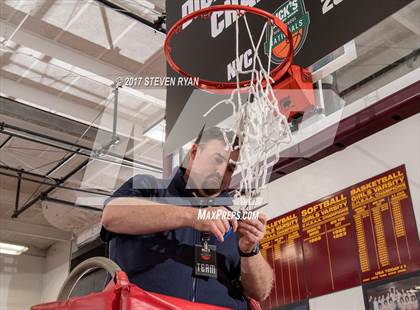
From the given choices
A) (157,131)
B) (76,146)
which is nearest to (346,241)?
(157,131)

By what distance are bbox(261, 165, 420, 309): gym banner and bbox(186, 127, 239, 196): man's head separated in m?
1.01

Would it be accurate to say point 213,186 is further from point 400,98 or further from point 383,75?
point 383,75

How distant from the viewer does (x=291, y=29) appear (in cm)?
195

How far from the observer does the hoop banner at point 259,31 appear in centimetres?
170

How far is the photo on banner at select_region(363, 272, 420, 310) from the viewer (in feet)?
6.59

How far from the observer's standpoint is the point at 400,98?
2242 mm

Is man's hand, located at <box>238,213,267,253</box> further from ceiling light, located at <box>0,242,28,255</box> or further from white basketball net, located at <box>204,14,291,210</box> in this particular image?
ceiling light, located at <box>0,242,28,255</box>

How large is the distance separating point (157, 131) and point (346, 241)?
3.78 metres

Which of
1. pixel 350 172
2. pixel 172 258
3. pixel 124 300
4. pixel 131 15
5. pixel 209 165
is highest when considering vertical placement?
pixel 131 15

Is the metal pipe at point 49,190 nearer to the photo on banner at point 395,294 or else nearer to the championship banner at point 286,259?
the championship banner at point 286,259

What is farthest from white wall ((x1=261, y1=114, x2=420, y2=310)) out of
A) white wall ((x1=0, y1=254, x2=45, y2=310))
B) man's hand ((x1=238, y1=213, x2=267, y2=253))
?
white wall ((x1=0, y1=254, x2=45, y2=310))

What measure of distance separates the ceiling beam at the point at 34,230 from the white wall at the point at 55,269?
223mm

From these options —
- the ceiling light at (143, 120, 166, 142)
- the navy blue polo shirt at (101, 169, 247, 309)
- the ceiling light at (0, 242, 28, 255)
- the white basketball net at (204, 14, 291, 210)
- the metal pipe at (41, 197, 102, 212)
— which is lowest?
the navy blue polo shirt at (101, 169, 247, 309)

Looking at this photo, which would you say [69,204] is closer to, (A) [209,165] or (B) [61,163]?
(B) [61,163]
